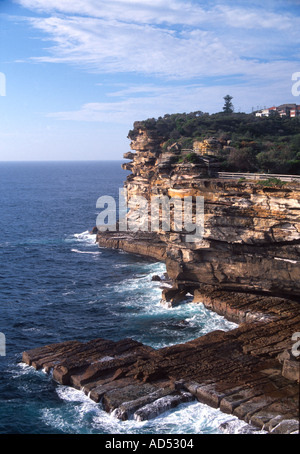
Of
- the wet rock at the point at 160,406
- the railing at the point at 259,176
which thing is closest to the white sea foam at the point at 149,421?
the wet rock at the point at 160,406

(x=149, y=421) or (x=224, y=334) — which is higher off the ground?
(x=224, y=334)

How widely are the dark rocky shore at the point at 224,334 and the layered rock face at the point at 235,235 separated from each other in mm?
86

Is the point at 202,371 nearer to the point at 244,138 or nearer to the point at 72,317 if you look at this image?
the point at 72,317

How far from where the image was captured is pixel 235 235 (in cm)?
3791

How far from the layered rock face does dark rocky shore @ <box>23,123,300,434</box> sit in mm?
86

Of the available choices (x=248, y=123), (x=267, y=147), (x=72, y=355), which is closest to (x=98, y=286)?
(x=72, y=355)

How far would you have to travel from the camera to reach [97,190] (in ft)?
470

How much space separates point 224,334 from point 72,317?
14.1m

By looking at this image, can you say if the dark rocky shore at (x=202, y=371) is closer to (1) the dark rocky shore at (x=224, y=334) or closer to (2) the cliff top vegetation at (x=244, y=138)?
(1) the dark rocky shore at (x=224, y=334)

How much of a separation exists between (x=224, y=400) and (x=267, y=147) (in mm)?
35309

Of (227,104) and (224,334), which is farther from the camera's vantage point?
(227,104)
